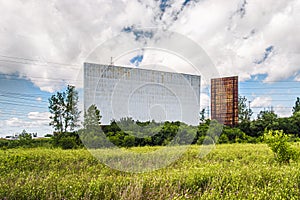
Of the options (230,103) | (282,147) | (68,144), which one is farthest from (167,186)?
(230,103)

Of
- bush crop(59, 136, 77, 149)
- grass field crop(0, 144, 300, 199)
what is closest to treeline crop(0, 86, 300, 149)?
bush crop(59, 136, 77, 149)

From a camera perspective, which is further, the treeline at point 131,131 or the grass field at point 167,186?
the treeline at point 131,131

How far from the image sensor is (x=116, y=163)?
20.6 feet

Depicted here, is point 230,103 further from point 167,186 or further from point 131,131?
point 167,186

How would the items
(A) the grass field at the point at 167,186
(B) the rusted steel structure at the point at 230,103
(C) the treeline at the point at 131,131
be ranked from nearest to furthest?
(A) the grass field at the point at 167,186, (C) the treeline at the point at 131,131, (B) the rusted steel structure at the point at 230,103

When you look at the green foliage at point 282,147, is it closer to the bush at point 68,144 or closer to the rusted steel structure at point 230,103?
the rusted steel structure at point 230,103

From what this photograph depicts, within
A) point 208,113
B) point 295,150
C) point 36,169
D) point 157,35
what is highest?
point 157,35

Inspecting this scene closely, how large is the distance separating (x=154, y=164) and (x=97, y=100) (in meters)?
2.03

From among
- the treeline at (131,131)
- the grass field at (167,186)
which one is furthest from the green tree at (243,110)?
the grass field at (167,186)

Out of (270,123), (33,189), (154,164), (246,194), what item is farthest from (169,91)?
(270,123)

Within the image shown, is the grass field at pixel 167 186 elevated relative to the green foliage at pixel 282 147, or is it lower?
lower

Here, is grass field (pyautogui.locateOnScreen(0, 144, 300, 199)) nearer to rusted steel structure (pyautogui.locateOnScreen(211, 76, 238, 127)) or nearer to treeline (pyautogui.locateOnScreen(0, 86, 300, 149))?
treeline (pyautogui.locateOnScreen(0, 86, 300, 149))

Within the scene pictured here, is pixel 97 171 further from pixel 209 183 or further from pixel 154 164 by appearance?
pixel 209 183

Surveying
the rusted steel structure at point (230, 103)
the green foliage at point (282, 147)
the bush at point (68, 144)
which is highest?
the rusted steel structure at point (230, 103)
